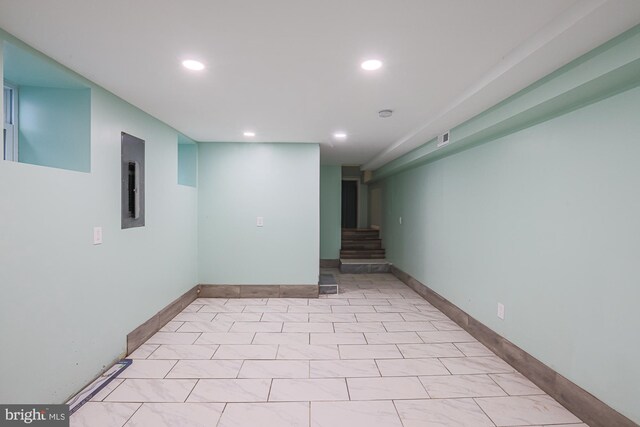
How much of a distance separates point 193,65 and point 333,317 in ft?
Answer: 10.5

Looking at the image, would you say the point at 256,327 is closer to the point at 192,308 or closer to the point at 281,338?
the point at 281,338

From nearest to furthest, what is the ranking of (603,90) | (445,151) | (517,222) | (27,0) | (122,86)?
(27,0), (603,90), (122,86), (517,222), (445,151)

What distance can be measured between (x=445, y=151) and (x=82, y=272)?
4.08 meters

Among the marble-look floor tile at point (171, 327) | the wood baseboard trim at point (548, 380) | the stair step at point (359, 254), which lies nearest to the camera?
the wood baseboard trim at point (548, 380)

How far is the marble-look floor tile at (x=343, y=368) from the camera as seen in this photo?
8.55ft

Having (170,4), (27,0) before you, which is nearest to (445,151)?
(170,4)

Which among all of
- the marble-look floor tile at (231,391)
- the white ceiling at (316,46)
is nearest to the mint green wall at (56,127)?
the white ceiling at (316,46)

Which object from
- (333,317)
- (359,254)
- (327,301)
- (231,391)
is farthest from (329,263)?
(231,391)

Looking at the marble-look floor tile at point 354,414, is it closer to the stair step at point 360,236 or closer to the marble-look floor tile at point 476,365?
the marble-look floor tile at point 476,365

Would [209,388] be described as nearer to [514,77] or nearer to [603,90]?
[514,77]

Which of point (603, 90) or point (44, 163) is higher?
point (603, 90)

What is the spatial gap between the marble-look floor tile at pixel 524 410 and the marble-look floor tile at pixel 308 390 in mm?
1013

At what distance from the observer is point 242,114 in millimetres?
3316

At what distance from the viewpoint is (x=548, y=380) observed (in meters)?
2.38
